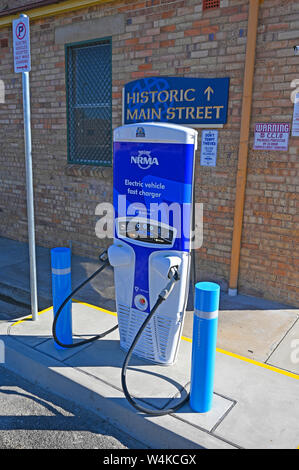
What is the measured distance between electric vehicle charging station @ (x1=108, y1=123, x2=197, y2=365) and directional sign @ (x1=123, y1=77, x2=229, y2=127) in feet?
6.82

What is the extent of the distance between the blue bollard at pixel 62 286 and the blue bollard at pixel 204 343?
53.0 inches

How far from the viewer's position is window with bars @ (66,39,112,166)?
6172 millimetres

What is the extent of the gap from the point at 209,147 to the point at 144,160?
7.12 feet

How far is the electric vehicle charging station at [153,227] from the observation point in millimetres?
3064

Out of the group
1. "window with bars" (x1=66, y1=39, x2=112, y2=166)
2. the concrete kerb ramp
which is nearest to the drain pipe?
the concrete kerb ramp

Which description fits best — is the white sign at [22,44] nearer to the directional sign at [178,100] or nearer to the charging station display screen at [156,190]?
the charging station display screen at [156,190]

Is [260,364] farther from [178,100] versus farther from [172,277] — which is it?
[178,100]

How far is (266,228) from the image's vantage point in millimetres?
4910

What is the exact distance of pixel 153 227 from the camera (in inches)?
126

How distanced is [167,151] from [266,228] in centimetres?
232

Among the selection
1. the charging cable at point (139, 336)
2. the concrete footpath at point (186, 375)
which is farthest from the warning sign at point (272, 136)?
the charging cable at point (139, 336)

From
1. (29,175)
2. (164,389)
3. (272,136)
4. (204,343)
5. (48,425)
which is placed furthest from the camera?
(272,136)

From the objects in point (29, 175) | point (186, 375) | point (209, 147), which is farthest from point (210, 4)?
point (186, 375)
